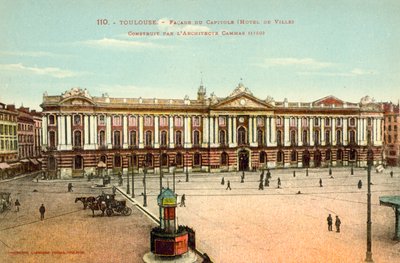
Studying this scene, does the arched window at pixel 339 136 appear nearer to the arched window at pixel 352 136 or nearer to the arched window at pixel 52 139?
the arched window at pixel 352 136

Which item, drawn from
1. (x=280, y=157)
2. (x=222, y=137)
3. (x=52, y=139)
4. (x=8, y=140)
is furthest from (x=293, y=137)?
(x=8, y=140)

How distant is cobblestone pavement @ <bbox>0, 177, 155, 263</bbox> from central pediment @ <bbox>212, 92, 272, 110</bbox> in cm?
2574

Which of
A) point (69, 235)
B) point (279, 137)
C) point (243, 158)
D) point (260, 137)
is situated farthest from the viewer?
point (279, 137)

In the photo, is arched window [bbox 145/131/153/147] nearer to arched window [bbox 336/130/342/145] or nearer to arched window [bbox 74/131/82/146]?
arched window [bbox 74/131/82/146]

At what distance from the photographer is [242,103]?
52.2 meters

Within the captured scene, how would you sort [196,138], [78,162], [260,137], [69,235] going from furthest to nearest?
1. [260,137]
2. [196,138]
3. [78,162]
4. [69,235]

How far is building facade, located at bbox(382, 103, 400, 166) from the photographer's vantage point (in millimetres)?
55909

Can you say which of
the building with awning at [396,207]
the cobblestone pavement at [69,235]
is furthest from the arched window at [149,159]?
the building with awning at [396,207]

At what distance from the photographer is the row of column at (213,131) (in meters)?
45.4

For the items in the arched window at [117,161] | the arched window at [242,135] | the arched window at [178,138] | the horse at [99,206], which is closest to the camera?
the horse at [99,206]

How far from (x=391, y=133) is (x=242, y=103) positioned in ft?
71.7

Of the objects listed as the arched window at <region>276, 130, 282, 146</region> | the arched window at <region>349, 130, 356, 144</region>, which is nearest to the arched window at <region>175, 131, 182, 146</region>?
the arched window at <region>276, 130, 282, 146</region>

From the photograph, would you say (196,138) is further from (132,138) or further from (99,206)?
(99,206)

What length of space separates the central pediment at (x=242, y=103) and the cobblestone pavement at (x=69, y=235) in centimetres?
2574
